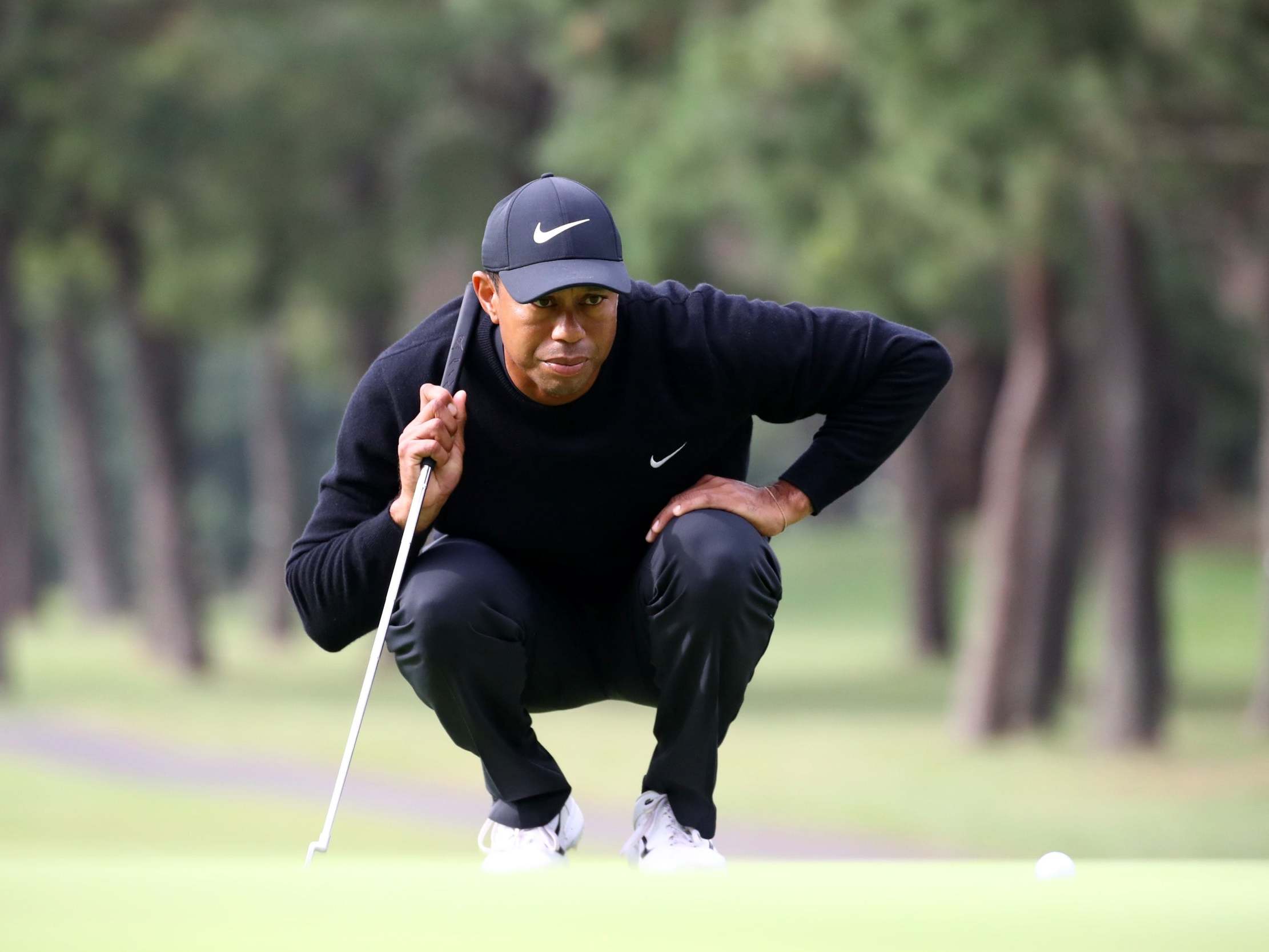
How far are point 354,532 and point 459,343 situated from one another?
50cm

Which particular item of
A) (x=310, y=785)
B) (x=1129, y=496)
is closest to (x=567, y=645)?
(x=310, y=785)

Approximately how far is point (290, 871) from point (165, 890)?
0.35m

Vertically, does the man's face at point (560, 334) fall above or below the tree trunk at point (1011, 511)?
below

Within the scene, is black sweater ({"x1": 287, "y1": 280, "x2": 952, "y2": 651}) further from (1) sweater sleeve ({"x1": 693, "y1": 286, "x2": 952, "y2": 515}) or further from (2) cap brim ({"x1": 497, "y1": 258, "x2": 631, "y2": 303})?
(2) cap brim ({"x1": 497, "y1": 258, "x2": 631, "y2": 303})

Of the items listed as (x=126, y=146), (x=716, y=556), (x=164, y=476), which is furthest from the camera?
Answer: (x=164, y=476)

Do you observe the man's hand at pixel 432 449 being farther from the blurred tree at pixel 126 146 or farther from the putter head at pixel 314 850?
the blurred tree at pixel 126 146

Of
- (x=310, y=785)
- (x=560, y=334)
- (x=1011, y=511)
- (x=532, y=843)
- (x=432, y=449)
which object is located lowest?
(x=532, y=843)

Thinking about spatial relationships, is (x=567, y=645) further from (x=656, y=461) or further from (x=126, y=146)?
(x=126, y=146)

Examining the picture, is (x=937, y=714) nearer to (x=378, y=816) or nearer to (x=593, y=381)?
(x=378, y=816)

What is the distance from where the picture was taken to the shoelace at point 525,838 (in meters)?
4.56

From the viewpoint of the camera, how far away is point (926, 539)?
25.1 m

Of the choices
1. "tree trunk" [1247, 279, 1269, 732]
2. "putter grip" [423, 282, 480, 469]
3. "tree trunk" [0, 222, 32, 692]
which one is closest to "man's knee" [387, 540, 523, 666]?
"putter grip" [423, 282, 480, 469]

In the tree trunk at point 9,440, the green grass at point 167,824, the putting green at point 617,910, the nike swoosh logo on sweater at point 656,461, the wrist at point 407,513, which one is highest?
the tree trunk at point 9,440

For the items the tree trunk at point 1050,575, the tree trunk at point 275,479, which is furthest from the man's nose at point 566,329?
the tree trunk at point 275,479
